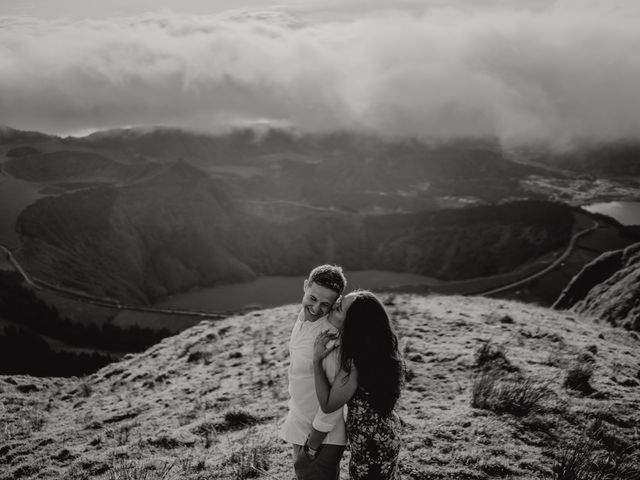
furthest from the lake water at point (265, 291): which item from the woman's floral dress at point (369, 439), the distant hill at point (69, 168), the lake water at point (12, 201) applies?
the woman's floral dress at point (369, 439)

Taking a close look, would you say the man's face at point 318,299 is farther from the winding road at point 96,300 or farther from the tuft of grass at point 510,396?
the winding road at point 96,300

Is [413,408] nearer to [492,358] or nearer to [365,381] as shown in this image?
[492,358]

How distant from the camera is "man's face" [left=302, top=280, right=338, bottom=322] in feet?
11.4

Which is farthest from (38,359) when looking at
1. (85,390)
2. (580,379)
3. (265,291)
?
(265,291)

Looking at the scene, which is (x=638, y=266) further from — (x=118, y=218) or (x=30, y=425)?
(x=118, y=218)

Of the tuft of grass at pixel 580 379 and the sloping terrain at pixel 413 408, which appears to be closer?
the sloping terrain at pixel 413 408

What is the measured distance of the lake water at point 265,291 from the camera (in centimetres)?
8956

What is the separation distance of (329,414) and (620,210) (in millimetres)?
Result: 188098

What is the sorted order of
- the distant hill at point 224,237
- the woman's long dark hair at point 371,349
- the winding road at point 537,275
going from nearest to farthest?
1. the woman's long dark hair at point 371,349
2. the winding road at point 537,275
3. the distant hill at point 224,237

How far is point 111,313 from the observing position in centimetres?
5444

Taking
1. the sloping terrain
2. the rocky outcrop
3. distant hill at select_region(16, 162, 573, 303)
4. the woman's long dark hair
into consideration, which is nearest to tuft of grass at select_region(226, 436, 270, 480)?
the sloping terrain

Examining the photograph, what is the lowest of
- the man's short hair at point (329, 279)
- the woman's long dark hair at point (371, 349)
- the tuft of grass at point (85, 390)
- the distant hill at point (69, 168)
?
the tuft of grass at point (85, 390)

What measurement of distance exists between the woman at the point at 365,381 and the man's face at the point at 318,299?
0.07 meters

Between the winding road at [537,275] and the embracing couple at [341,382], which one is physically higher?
the embracing couple at [341,382]
